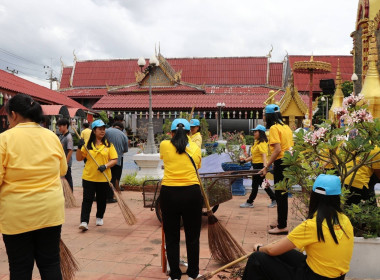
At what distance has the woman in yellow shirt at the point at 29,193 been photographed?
8.17ft

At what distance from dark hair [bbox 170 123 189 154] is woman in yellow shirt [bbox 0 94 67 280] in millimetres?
1096

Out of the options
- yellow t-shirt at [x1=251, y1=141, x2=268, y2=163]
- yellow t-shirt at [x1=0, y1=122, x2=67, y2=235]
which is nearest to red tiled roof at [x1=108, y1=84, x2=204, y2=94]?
yellow t-shirt at [x1=251, y1=141, x2=268, y2=163]

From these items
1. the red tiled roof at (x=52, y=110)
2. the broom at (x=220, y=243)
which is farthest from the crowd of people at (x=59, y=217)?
the red tiled roof at (x=52, y=110)

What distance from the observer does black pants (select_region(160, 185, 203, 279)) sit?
3285 millimetres

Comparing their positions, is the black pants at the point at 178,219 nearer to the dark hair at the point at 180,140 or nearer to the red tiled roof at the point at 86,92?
the dark hair at the point at 180,140

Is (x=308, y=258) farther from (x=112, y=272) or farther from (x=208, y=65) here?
(x=208, y=65)

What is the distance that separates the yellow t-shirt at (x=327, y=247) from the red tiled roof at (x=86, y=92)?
26.8 m

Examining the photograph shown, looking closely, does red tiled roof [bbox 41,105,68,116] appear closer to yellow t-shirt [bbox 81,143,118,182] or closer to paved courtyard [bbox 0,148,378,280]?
paved courtyard [bbox 0,148,378,280]

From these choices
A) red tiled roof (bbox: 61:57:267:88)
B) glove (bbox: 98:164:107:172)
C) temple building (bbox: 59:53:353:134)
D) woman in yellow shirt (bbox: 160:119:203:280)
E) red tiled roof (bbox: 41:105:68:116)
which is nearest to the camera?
woman in yellow shirt (bbox: 160:119:203:280)

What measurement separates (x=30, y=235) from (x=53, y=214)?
214 mm

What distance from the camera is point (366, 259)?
11.1ft

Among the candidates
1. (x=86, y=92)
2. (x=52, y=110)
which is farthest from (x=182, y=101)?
(x=86, y=92)

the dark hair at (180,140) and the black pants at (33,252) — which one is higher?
the dark hair at (180,140)

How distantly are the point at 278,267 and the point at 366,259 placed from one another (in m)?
1.36
